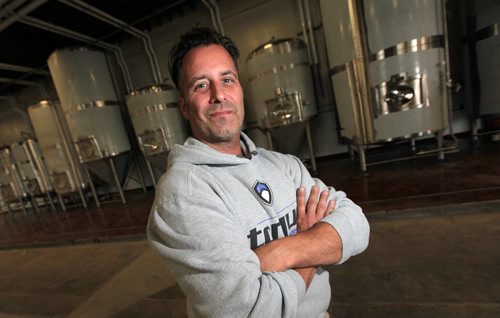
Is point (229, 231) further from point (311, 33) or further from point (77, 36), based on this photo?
point (77, 36)

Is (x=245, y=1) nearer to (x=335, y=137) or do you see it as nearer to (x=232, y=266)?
(x=335, y=137)

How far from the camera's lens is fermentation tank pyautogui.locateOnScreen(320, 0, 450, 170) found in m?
2.36

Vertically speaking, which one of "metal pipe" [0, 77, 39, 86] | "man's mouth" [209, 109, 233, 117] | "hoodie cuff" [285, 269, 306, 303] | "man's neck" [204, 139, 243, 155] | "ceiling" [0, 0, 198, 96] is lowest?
"hoodie cuff" [285, 269, 306, 303]

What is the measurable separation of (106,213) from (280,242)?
4.19m

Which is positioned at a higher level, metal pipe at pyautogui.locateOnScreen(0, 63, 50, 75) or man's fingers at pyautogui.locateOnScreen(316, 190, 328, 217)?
metal pipe at pyautogui.locateOnScreen(0, 63, 50, 75)

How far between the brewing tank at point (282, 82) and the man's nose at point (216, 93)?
8.01 ft

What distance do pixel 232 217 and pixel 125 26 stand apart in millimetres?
4986

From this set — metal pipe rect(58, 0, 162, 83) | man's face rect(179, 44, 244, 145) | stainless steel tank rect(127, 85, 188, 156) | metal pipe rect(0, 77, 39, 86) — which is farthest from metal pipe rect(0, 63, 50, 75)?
man's face rect(179, 44, 244, 145)

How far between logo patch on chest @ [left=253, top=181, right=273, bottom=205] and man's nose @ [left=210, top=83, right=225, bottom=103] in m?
0.35

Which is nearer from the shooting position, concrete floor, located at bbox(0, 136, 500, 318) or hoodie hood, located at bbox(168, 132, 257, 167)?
hoodie hood, located at bbox(168, 132, 257, 167)

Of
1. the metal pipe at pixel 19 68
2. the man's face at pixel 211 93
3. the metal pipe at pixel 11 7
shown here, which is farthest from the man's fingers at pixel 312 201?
the metal pipe at pixel 19 68

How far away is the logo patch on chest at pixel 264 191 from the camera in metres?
0.87

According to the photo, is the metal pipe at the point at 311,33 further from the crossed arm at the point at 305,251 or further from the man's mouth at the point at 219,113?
the crossed arm at the point at 305,251

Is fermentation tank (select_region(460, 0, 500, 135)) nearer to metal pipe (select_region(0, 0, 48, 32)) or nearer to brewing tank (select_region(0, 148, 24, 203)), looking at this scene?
metal pipe (select_region(0, 0, 48, 32))
